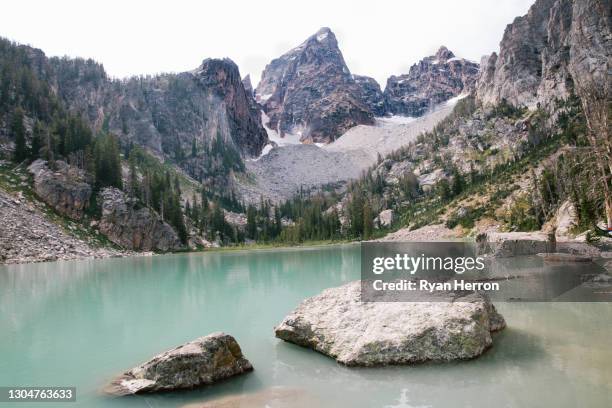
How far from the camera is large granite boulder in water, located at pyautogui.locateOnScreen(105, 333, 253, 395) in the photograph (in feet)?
30.5

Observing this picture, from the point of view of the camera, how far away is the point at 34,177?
8619cm

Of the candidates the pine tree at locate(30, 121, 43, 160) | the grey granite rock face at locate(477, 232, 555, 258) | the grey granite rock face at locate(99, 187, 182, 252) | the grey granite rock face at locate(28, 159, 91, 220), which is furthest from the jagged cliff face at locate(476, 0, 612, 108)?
the pine tree at locate(30, 121, 43, 160)

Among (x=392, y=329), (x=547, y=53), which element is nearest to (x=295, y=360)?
(x=392, y=329)

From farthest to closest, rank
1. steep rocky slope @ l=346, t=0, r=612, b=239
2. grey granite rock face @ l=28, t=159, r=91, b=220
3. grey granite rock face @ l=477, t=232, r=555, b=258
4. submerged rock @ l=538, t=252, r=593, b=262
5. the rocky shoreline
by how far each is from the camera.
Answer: steep rocky slope @ l=346, t=0, r=612, b=239 < grey granite rock face @ l=28, t=159, r=91, b=220 < the rocky shoreline < grey granite rock face @ l=477, t=232, r=555, b=258 < submerged rock @ l=538, t=252, r=593, b=262

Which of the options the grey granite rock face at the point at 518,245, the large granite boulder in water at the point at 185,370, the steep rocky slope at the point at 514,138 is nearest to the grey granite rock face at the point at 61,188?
the grey granite rock face at the point at 518,245

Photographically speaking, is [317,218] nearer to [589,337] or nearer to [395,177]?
[395,177]

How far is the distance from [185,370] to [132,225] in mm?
91769

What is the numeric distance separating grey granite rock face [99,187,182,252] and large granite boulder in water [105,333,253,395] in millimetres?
87211

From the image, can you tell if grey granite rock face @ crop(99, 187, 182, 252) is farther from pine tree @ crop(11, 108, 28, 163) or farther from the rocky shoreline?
pine tree @ crop(11, 108, 28, 163)

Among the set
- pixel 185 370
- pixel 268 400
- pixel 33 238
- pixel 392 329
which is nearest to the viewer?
pixel 268 400

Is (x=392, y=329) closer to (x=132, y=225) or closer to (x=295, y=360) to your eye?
(x=295, y=360)

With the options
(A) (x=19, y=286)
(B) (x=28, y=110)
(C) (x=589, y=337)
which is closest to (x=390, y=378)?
(C) (x=589, y=337)

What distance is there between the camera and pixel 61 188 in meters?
86.0

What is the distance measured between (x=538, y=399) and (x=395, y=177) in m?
191
